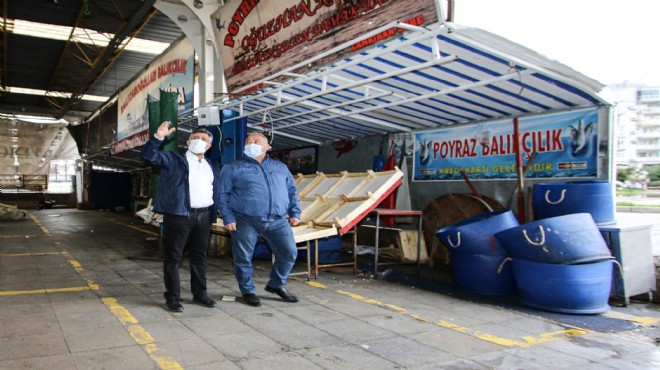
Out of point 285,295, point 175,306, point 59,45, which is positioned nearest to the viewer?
point 175,306

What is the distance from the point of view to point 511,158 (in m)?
7.65

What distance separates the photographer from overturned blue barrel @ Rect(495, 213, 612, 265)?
198 inches

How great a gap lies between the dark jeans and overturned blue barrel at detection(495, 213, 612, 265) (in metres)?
3.58

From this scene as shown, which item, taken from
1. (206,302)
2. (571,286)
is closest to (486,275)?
(571,286)

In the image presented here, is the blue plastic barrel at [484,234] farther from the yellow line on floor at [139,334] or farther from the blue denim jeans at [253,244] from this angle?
the yellow line on floor at [139,334]

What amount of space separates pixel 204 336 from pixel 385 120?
596cm

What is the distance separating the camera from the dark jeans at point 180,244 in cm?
492

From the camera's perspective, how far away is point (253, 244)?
5320 millimetres

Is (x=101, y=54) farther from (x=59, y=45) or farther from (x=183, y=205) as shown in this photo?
(x=183, y=205)

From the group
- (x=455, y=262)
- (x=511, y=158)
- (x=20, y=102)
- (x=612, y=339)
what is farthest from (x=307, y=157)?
(x=20, y=102)

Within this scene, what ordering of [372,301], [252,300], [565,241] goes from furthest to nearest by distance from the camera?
[372,301] < [252,300] < [565,241]

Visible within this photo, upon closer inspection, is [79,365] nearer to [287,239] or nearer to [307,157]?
[287,239]

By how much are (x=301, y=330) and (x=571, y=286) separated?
297 cm

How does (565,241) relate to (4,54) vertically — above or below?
below
